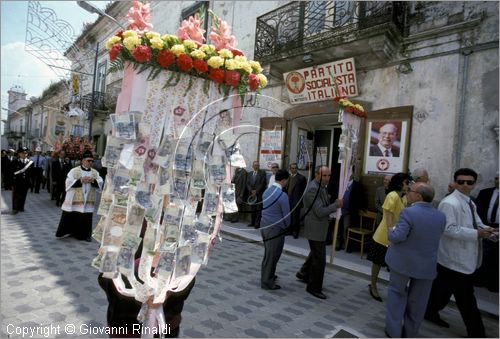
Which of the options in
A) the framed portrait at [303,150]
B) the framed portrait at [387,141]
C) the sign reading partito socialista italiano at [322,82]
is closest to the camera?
the framed portrait at [387,141]

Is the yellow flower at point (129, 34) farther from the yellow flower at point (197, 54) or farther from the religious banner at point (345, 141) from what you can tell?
the religious banner at point (345, 141)

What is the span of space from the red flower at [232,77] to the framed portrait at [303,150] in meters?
4.35

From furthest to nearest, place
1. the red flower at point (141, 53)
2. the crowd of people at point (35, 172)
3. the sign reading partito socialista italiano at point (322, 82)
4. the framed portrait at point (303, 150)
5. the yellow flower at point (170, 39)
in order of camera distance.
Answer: the crowd of people at point (35, 172) < the sign reading partito socialista italiano at point (322, 82) < the framed portrait at point (303, 150) < the yellow flower at point (170, 39) < the red flower at point (141, 53)

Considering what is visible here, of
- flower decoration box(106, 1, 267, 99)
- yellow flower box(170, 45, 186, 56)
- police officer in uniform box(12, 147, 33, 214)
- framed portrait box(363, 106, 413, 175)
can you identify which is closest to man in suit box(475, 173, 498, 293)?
framed portrait box(363, 106, 413, 175)

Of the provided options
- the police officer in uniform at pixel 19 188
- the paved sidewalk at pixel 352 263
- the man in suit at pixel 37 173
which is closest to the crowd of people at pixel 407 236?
the paved sidewalk at pixel 352 263

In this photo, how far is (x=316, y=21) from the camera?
27.8ft

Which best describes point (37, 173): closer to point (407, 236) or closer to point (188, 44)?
point (188, 44)

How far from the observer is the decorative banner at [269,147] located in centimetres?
959

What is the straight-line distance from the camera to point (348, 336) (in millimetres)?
3650

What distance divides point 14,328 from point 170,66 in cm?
306

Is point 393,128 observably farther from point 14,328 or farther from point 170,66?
point 14,328

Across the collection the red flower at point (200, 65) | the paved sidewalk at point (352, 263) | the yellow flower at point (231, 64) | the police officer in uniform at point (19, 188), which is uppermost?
the yellow flower at point (231, 64)

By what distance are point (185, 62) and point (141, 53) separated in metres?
0.26

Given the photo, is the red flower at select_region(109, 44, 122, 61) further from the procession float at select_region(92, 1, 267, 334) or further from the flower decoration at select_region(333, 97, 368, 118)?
the flower decoration at select_region(333, 97, 368, 118)
